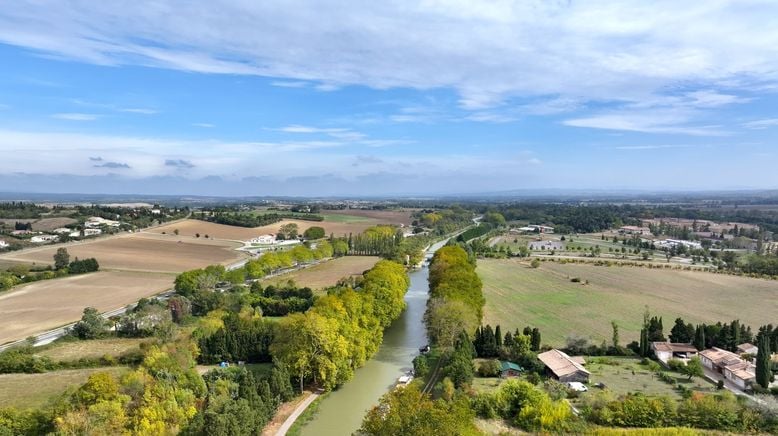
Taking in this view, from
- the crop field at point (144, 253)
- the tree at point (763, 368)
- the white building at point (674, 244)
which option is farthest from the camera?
the white building at point (674, 244)

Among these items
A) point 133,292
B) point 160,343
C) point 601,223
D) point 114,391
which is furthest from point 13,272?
point 601,223

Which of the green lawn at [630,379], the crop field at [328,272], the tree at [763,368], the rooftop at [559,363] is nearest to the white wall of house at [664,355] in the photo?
the green lawn at [630,379]

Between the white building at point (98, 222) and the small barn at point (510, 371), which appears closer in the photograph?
the small barn at point (510, 371)

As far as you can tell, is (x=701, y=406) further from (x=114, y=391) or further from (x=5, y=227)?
(x=5, y=227)

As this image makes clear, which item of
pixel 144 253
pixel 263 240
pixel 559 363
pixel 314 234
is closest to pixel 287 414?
pixel 559 363

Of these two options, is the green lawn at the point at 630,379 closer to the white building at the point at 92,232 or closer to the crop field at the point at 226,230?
the crop field at the point at 226,230

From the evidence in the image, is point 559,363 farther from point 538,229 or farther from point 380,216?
point 380,216
